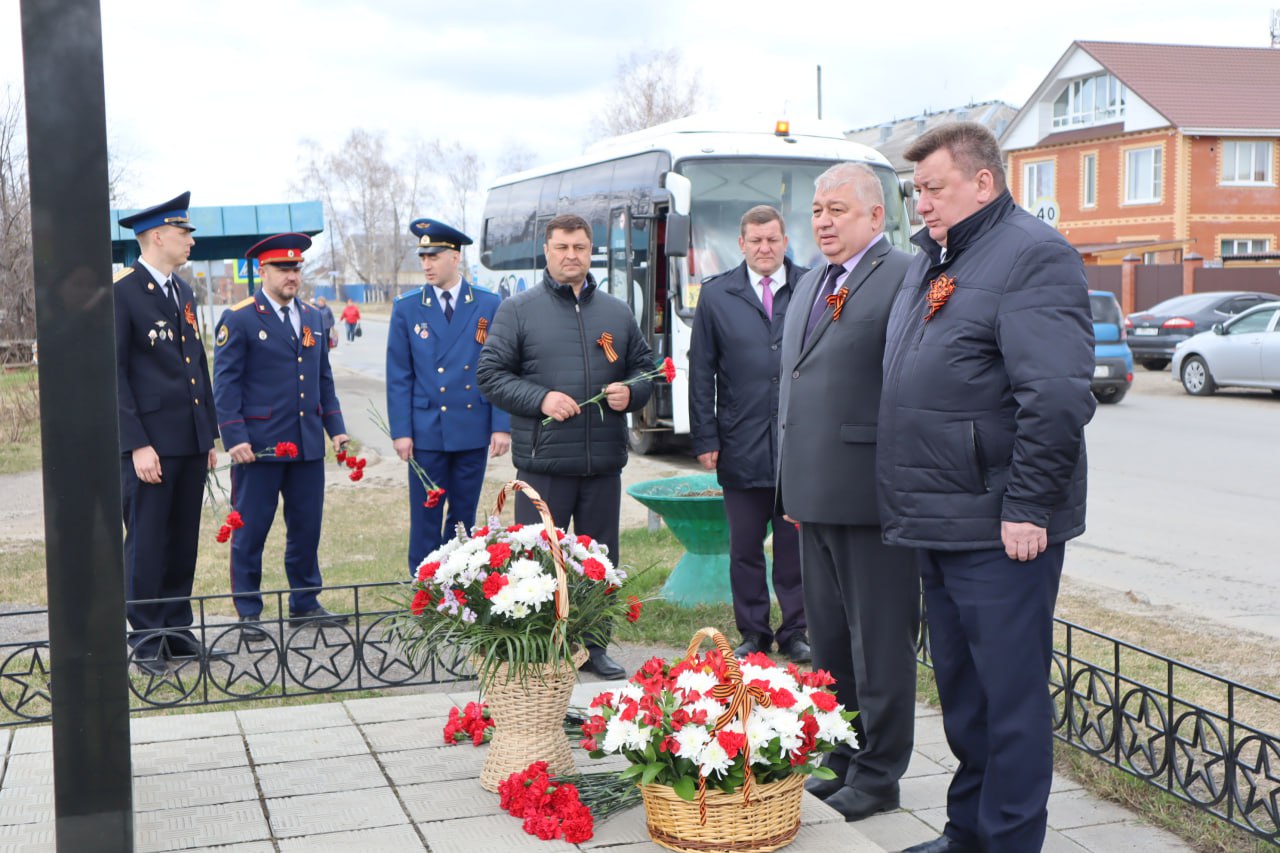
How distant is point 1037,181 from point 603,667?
46084mm

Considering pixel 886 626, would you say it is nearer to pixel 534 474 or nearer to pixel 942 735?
pixel 942 735

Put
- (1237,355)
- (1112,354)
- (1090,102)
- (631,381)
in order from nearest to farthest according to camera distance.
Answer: (631,381) → (1112,354) → (1237,355) → (1090,102)

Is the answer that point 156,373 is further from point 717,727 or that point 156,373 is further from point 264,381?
point 717,727

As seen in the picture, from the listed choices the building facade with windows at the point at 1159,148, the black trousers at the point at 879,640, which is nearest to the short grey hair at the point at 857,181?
the black trousers at the point at 879,640

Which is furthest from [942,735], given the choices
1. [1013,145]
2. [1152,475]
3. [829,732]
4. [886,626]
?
[1013,145]

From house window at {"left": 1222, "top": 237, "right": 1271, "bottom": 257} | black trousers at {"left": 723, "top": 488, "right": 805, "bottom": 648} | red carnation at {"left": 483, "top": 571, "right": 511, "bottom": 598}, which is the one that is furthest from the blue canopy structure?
house window at {"left": 1222, "top": 237, "right": 1271, "bottom": 257}

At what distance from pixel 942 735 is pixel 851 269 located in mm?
1946

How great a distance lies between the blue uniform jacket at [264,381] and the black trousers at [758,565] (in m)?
2.25

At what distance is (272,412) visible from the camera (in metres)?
6.61

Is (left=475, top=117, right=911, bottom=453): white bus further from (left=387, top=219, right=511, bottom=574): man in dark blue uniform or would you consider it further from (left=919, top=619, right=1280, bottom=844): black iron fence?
(left=919, top=619, right=1280, bottom=844): black iron fence

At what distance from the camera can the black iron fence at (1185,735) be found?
3.97 m

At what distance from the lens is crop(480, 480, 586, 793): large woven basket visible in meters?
4.04

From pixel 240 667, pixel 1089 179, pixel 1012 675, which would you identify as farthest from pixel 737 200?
pixel 1089 179

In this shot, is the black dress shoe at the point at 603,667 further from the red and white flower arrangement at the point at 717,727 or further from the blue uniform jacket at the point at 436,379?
the red and white flower arrangement at the point at 717,727
